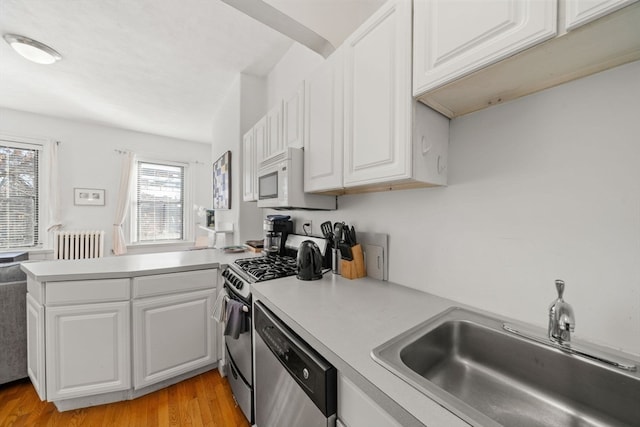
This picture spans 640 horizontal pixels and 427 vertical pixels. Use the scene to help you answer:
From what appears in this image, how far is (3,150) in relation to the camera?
3436mm

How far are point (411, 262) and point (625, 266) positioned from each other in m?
0.68

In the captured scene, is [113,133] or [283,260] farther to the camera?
[113,133]

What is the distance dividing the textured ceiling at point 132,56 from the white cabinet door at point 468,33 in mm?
1642

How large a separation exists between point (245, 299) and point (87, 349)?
1.12 m

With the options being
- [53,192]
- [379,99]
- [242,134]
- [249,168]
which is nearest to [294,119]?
[379,99]

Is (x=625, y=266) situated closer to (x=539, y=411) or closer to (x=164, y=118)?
(x=539, y=411)

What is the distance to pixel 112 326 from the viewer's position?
4.92 ft

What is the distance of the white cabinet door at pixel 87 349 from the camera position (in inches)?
56.5

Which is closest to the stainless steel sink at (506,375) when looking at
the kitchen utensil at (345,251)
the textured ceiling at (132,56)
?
the kitchen utensil at (345,251)

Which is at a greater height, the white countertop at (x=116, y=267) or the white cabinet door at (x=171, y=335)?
the white countertop at (x=116, y=267)

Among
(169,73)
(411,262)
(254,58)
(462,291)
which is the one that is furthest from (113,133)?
(462,291)

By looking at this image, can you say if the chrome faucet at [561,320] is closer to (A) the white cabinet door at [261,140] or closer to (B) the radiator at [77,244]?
(A) the white cabinet door at [261,140]

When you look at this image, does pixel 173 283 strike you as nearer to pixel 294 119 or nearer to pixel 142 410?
pixel 142 410

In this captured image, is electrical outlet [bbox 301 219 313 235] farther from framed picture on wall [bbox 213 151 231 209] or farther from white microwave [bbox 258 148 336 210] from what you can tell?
framed picture on wall [bbox 213 151 231 209]
